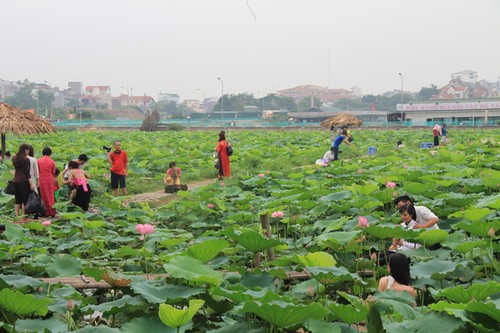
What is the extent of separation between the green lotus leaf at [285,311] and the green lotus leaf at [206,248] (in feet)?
2.52

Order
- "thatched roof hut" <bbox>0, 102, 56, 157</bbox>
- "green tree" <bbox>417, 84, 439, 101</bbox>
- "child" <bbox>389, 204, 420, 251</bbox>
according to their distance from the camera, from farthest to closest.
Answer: "green tree" <bbox>417, 84, 439, 101</bbox>
"thatched roof hut" <bbox>0, 102, 56, 157</bbox>
"child" <bbox>389, 204, 420, 251</bbox>

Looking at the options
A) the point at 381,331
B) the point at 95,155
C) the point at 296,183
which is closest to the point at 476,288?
the point at 381,331

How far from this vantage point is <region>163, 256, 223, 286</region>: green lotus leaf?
295 cm

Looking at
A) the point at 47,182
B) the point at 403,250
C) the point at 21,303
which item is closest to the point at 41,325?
the point at 21,303

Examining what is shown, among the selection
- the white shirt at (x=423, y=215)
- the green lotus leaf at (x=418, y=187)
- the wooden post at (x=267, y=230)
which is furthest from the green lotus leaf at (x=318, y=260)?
the green lotus leaf at (x=418, y=187)

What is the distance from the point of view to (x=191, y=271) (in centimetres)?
312

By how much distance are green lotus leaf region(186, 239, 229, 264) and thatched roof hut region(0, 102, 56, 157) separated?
28.1 ft

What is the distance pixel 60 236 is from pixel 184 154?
32.6 ft

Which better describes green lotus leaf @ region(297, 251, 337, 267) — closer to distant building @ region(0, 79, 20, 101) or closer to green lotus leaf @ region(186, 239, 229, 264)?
green lotus leaf @ region(186, 239, 229, 264)

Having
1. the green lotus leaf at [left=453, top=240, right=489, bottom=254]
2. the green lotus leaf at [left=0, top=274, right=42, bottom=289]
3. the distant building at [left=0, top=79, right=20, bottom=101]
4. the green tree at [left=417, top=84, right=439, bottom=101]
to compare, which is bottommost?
the green lotus leaf at [left=0, top=274, right=42, bottom=289]

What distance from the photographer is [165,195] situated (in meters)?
10.0

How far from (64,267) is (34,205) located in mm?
3177

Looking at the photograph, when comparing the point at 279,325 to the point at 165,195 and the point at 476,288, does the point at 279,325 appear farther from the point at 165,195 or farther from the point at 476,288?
the point at 165,195

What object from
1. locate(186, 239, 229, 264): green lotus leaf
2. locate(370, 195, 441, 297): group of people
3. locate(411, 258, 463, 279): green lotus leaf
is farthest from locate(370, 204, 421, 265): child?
locate(186, 239, 229, 264): green lotus leaf
